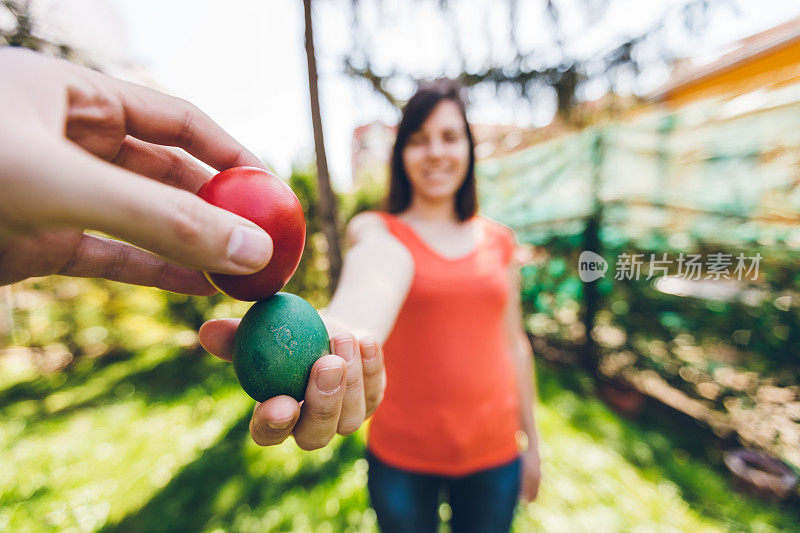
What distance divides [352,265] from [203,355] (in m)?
5.36

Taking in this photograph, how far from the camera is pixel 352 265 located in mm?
1460

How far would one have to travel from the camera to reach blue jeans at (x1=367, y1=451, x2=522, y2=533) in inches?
64.5

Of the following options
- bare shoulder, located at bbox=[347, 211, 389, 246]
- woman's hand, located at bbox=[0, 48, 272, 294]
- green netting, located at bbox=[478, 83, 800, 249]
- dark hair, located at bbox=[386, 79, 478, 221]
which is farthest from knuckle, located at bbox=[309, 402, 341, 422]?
green netting, located at bbox=[478, 83, 800, 249]

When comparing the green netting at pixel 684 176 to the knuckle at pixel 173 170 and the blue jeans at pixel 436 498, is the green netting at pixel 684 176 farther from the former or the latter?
the knuckle at pixel 173 170

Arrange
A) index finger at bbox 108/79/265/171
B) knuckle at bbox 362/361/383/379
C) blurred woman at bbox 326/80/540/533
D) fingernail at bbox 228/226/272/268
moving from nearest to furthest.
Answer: fingernail at bbox 228/226/272/268
index finger at bbox 108/79/265/171
knuckle at bbox 362/361/383/379
blurred woman at bbox 326/80/540/533

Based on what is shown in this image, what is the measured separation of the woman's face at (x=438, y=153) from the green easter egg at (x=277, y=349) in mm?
1109

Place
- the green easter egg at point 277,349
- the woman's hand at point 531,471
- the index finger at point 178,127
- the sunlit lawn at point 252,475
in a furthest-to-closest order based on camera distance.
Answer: the sunlit lawn at point 252,475 < the woman's hand at point 531,471 < the green easter egg at point 277,349 < the index finger at point 178,127

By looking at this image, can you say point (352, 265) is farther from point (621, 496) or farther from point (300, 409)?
point (621, 496)

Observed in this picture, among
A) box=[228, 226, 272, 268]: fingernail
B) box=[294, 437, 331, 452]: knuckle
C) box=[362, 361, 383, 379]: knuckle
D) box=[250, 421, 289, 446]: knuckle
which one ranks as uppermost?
box=[228, 226, 272, 268]: fingernail

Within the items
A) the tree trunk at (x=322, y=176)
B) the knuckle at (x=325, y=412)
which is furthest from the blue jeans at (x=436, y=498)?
the tree trunk at (x=322, y=176)

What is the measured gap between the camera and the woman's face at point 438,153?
1.92 metres

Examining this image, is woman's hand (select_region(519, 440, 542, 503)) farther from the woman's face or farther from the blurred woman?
the woman's face

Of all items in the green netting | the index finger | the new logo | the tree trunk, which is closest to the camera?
the index finger

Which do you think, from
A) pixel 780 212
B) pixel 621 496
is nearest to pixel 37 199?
pixel 621 496
